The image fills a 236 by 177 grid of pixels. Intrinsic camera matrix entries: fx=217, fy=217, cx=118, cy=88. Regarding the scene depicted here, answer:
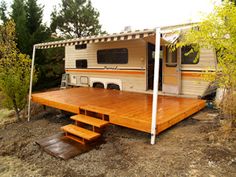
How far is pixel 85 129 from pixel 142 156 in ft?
5.97

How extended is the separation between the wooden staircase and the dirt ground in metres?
0.27

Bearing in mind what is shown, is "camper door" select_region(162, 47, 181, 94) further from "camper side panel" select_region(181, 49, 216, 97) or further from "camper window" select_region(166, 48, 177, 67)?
"camper side panel" select_region(181, 49, 216, 97)

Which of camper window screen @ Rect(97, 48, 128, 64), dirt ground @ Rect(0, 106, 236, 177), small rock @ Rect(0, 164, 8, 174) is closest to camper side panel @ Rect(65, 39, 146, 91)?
camper window screen @ Rect(97, 48, 128, 64)

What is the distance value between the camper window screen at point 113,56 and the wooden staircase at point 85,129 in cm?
310

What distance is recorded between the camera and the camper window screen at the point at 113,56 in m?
8.09

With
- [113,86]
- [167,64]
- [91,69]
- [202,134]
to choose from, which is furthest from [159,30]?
[91,69]

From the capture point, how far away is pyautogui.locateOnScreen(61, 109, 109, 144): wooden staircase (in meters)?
4.84

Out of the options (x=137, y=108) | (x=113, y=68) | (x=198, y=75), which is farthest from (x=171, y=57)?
(x=113, y=68)

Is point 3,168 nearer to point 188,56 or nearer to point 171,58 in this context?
point 171,58

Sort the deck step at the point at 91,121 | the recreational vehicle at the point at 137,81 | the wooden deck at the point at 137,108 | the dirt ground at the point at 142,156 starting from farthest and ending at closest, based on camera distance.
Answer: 1. the deck step at the point at 91,121
2. the recreational vehicle at the point at 137,81
3. the wooden deck at the point at 137,108
4. the dirt ground at the point at 142,156

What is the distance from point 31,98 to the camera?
328 inches

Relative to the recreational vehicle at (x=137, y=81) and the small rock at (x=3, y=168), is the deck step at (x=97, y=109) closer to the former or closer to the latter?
the recreational vehicle at (x=137, y=81)

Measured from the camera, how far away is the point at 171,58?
272 inches

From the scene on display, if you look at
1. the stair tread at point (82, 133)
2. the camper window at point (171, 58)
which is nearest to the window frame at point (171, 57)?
the camper window at point (171, 58)
